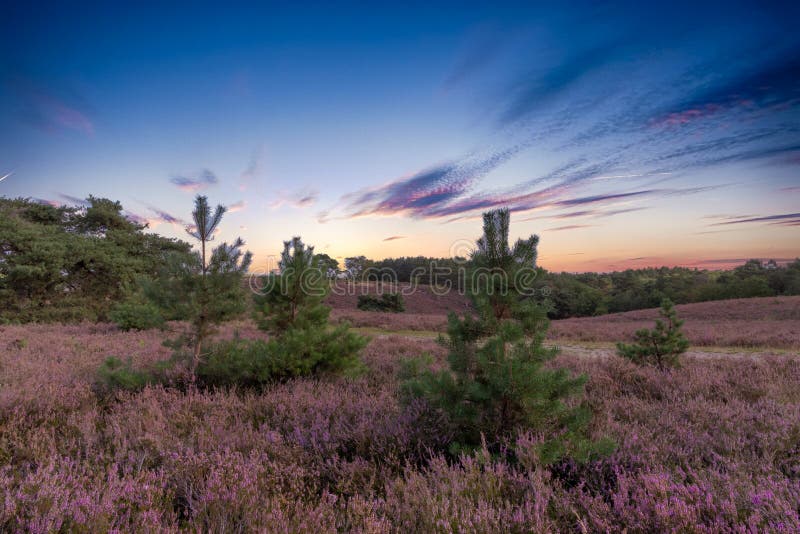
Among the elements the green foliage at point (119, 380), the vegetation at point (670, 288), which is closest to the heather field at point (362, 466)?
the green foliage at point (119, 380)

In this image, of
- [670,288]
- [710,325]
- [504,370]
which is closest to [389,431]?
[504,370]

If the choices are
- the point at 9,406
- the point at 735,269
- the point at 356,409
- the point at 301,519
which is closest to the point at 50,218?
the point at 9,406

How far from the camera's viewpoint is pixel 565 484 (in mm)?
3205

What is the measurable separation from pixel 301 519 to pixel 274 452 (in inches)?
48.9

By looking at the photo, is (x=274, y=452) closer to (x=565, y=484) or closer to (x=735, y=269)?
(x=565, y=484)

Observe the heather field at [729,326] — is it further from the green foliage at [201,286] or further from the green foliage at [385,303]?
the green foliage at [385,303]

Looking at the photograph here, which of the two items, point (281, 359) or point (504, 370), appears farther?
point (281, 359)

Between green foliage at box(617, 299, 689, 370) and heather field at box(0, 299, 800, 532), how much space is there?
45.0 inches

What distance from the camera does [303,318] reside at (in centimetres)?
768

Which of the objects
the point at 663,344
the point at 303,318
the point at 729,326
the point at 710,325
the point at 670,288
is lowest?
the point at 710,325

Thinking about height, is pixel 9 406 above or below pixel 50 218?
below

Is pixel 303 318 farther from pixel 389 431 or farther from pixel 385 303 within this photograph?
pixel 385 303

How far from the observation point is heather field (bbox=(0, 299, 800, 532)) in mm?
2412

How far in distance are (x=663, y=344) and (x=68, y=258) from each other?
25.8 m
